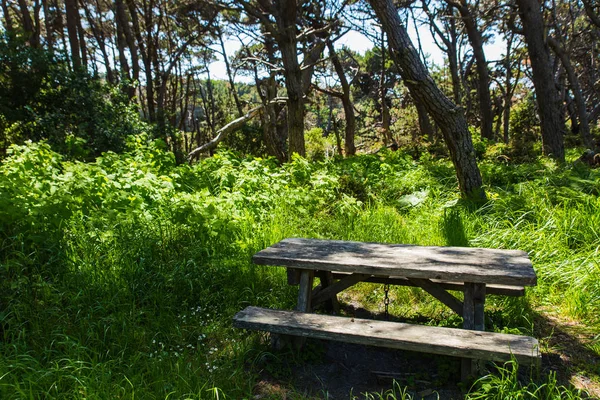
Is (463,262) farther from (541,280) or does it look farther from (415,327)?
(541,280)

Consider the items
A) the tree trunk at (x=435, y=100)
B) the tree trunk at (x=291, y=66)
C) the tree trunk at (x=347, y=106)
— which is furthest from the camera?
the tree trunk at (x=347, y=106)

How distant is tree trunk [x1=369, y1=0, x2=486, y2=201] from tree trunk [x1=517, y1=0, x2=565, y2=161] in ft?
13.9

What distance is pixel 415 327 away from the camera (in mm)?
2705

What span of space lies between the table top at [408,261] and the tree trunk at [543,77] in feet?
23.0

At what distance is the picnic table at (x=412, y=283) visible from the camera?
8.11ft

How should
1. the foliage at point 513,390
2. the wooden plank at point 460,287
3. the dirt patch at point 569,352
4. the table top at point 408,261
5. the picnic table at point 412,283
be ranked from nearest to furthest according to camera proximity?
the foliage at point 513,390 → the picnic table at point 412,283 → the table top at point 408,261 → the dirt patch at point 569,352 → the wooden plank at point 460,287

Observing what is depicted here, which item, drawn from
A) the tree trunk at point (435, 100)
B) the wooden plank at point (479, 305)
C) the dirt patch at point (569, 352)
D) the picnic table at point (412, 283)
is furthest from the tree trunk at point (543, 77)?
the wooden plank at point (479, 305)

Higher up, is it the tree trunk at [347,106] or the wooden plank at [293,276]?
the tree trunk at [347,106]

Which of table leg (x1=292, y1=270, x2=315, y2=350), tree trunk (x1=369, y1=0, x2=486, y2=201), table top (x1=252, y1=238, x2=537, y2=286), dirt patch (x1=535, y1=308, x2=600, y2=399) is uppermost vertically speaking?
tree trunk (x1=369, y1=0, x2=486, y2=201)

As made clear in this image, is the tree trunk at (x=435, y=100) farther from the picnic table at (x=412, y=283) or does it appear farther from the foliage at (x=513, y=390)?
the foliage at (x=513, y=390)

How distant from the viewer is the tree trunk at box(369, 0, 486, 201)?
18.6ft

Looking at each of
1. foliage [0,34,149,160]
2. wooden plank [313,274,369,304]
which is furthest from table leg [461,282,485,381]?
foliage [0,34,149,160]

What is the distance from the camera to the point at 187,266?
399cm

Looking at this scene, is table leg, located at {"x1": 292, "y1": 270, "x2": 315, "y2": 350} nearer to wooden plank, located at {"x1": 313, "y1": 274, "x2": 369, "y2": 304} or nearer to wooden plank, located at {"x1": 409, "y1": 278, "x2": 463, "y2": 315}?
wooden plank, located at {"x1": 313, "y1": 274, "x2": 369, "y2": 304}
